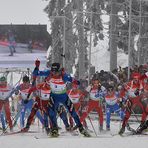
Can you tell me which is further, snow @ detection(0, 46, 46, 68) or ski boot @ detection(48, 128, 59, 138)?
snow @ detection(0, 46, 46, 68)

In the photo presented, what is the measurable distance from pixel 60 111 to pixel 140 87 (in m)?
2.78

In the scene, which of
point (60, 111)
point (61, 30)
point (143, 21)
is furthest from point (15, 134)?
point (61, 30)

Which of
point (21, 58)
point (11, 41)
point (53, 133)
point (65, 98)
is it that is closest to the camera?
point (53, 133)

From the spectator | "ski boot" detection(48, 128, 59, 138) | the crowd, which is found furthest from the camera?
the spectator

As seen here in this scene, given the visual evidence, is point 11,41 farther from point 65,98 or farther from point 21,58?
point 65,98

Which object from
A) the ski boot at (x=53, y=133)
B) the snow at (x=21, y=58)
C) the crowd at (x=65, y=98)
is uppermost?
the crowd at (x=65, y=98)

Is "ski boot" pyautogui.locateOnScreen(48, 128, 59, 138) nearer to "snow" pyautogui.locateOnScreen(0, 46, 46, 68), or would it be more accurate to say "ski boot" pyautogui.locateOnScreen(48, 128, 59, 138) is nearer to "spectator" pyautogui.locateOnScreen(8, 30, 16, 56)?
"snow" pyautogui.locateOnScreen(0, 46, 46, 68)

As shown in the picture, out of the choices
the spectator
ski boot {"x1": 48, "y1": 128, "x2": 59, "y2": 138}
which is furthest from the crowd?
the spectator

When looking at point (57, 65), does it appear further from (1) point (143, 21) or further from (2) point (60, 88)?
(1) point (143, 21)

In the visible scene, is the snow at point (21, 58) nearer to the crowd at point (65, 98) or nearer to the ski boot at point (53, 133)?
the crowd at point (65, 98)

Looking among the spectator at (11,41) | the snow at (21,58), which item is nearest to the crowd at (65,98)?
the snow at (21,58)

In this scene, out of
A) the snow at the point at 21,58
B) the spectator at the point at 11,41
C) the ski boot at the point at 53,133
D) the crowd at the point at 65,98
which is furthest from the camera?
the spectator at the point at 11,41

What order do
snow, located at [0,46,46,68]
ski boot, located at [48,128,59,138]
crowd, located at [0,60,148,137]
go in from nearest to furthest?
1. ski boot, located at [48,128,59,138]
2. crowd, located at [0,60,148,137]
3. snow, located at [0,46,46,68]

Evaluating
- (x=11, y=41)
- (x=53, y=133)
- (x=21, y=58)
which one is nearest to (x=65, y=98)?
(x=53, y=133)
